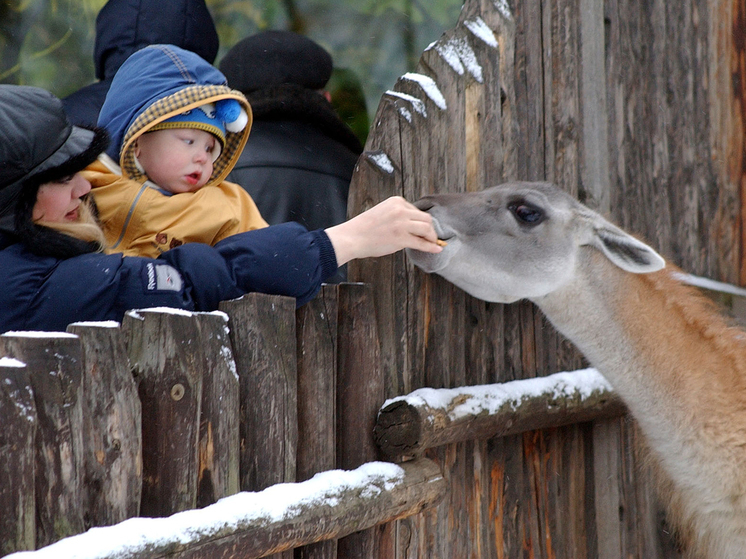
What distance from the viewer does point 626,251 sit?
9.82 ft

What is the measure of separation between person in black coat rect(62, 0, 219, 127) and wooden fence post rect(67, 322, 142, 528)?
2636mm

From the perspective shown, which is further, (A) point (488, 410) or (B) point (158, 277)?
(A) point (488, 410)

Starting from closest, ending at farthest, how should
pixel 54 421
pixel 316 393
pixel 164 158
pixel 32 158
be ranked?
pixel 54 421, pixel 32 158, pixel 316 393, pixel 164 158

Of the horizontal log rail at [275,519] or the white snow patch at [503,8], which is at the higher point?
the white snow patch at [503,8]

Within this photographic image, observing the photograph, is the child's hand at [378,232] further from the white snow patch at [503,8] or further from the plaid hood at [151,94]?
the white snow patch at [503,8]

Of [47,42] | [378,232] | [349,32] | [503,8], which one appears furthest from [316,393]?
[47,42]

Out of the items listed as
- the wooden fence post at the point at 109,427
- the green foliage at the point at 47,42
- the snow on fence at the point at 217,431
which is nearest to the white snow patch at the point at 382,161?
the snow on fence at the point at 217,431

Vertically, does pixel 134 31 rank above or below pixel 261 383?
above

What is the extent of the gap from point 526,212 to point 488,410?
0.80 metres

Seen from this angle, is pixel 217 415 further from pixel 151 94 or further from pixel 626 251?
pixel 626 251

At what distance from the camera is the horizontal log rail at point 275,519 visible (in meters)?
1.68

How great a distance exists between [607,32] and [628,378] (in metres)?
2.01

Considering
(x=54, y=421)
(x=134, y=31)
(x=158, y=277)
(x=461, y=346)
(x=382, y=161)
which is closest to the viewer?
(x=54, y=421)

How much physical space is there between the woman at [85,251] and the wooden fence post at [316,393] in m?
0.12
